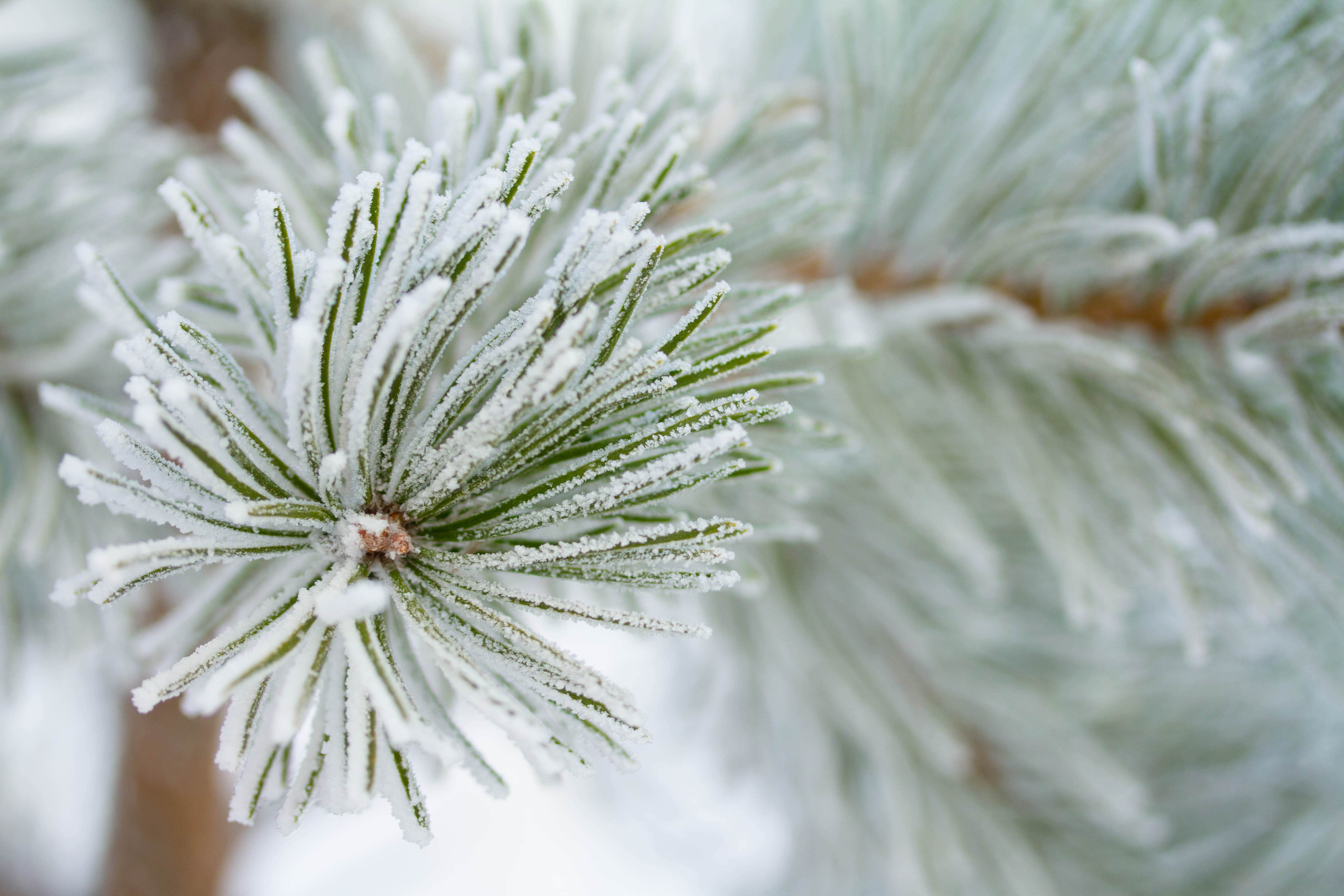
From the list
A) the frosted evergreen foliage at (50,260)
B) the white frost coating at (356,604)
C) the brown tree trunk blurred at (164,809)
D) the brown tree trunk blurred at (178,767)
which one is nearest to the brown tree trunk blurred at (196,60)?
the brown tree trunk blurred at (178,767)

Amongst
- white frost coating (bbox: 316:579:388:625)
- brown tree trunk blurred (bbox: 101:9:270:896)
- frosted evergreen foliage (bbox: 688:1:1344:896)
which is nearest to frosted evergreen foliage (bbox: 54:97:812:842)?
white frost coating (bbox: 316:579:388:625)

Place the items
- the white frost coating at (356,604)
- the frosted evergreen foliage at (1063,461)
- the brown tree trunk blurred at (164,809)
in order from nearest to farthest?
1. the white frost coating at (356,604)
2. the frosted evergreen foliage at (1063,461)
3. the brown tree trunk blurred at (164,809)

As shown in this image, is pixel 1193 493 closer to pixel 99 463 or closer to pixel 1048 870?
pixel 1048 870

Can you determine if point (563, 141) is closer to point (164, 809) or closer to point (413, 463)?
point (413, 463)

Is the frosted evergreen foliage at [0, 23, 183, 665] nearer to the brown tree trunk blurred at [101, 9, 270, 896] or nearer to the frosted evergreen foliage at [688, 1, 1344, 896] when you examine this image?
the brown tree trunk blurred at [101, 9, 270, 896]

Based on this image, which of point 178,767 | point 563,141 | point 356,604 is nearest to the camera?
point 356,604

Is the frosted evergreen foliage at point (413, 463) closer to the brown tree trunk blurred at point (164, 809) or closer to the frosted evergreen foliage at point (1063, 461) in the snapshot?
the frosted evergreen foliage at point (1063, 461)

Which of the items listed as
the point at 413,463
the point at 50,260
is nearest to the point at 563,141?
the point at 413,463

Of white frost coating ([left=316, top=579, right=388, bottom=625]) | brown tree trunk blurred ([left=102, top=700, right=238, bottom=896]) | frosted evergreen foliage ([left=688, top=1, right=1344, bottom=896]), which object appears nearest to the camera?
white frost coating ([left=316, top=579, right=388, bottom=625])
